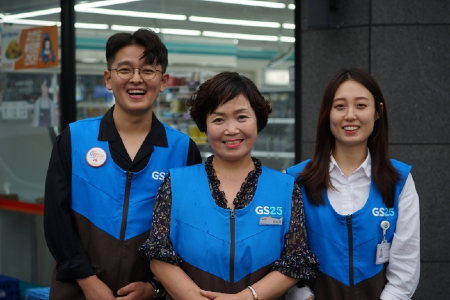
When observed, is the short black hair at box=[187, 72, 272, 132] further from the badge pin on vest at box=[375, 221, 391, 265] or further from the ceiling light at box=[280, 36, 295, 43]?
the ceiling light at box=[280, 36, 295, 43]

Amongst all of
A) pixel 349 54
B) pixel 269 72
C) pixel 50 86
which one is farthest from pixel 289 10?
pixel 50 86

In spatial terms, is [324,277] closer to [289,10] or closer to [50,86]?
[289,10]

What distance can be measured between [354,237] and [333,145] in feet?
1.65

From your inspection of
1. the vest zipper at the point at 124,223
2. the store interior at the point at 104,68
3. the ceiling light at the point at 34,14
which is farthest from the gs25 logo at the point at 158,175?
the ceiling light at the point at 34,14

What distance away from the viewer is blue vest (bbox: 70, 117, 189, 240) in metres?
3.04

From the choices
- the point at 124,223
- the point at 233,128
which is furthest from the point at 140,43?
the point at 124,223

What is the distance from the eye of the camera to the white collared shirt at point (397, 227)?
9.61ft

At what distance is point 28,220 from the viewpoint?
6.95 meters

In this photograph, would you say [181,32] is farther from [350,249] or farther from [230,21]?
[350,249]

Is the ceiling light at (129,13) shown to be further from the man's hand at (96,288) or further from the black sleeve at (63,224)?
the man's hand at (96,288)

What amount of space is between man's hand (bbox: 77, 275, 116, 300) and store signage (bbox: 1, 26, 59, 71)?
4.30 m

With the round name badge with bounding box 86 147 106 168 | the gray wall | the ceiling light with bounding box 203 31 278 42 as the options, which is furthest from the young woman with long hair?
the ceiling light with bounding box 203 31 278 42

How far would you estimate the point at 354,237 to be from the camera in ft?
9.68

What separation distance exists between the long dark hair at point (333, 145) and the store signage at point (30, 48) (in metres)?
4.41
